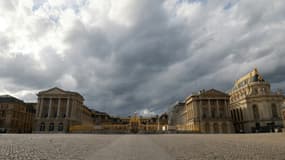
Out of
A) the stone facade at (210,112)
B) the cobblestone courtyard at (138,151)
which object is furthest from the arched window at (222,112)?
the cobblestone courtyard at (138,151)

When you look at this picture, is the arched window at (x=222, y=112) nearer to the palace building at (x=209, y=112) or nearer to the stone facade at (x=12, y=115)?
the palace building at (x=209, y=112)

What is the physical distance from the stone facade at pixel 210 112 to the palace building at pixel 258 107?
26.0ft

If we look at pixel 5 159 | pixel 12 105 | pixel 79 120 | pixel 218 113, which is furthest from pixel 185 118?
pixel 5 159

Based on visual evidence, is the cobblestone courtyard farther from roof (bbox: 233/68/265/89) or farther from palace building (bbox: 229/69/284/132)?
roof (bbox: 233/68/265/89)

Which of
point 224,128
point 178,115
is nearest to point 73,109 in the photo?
point 178,115

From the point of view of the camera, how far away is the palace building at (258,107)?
87500 mm

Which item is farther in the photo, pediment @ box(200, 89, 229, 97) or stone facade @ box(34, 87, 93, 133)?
pediment @ box(200, 89, 229, 97)

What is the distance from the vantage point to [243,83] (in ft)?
365

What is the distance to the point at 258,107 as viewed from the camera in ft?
299

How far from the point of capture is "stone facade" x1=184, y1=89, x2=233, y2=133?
3551 inches

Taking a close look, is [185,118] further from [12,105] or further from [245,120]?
[12,105]

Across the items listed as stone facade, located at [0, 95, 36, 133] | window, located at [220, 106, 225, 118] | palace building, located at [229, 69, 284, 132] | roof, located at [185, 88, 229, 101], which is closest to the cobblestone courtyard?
stone facade, located at [0, 95, 36, 133]

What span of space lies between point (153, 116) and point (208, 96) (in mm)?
63880

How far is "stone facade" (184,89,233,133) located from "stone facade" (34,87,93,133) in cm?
4979
